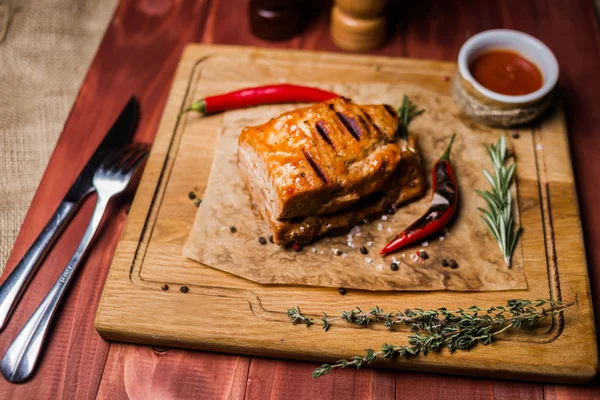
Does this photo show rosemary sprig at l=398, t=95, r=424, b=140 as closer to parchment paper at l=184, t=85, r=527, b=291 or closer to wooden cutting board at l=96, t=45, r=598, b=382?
parchment paper at l=184, t=85, r=527, b=291

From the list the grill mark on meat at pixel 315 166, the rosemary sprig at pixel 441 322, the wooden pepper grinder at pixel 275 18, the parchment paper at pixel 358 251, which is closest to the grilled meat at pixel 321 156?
the grill mark on meat at pixel 315 166

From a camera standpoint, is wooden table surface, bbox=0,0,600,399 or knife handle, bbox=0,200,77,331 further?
knife handle, bbox=0,200,77,331

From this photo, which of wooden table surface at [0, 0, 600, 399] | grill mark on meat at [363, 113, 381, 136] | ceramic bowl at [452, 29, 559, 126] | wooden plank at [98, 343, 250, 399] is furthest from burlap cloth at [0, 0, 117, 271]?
ceramic bowl at [452, 29, 559, 126]

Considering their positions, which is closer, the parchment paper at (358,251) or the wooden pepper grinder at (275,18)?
the parchment paper at (358,251)

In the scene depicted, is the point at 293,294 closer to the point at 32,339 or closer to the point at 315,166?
the point at 315,166

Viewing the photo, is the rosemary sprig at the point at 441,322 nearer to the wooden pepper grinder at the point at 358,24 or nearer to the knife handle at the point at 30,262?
the knife handle at the point at 30,262
